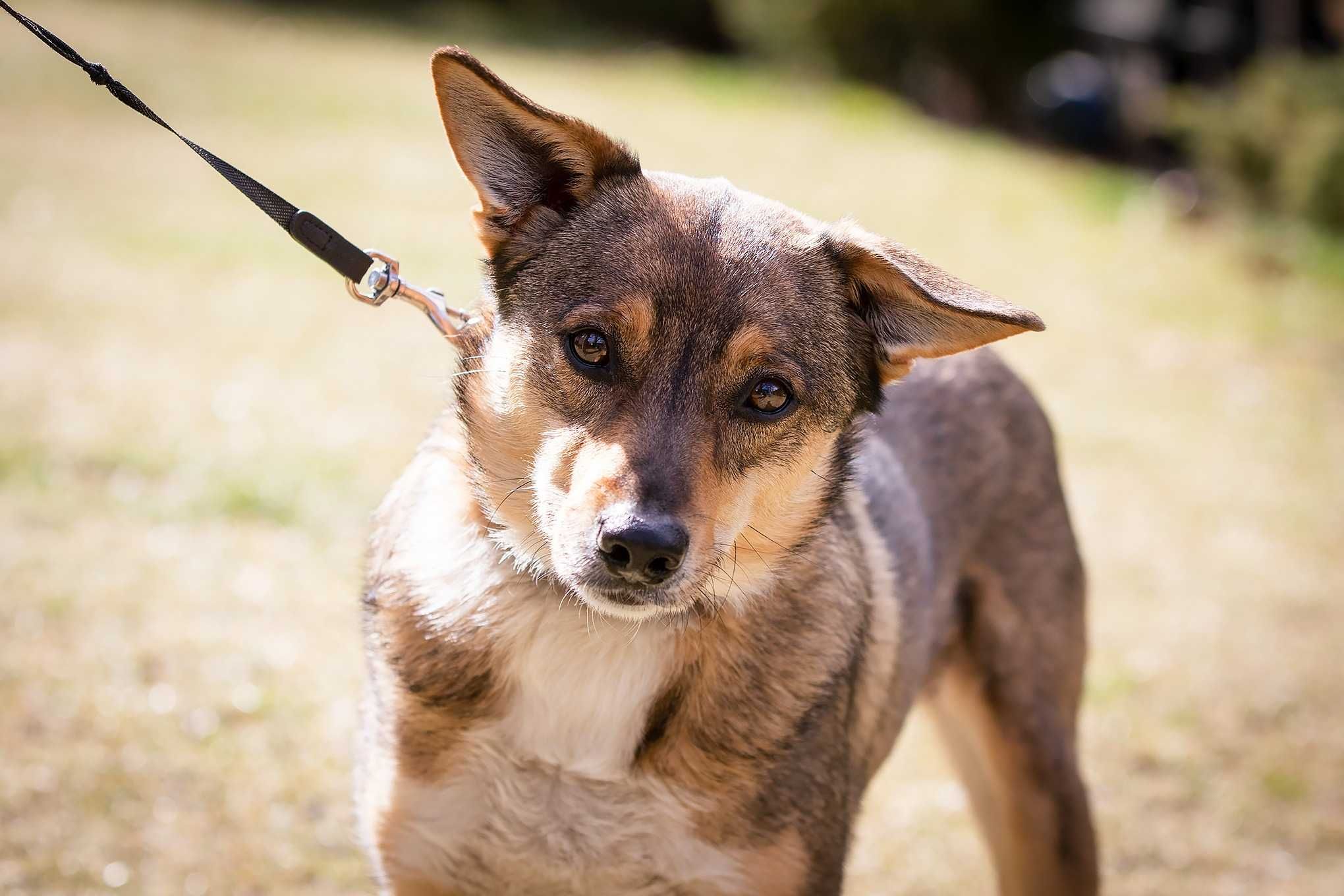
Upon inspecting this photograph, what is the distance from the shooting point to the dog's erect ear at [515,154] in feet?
9.79

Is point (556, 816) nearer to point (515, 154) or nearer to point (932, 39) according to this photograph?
point (515, 154)

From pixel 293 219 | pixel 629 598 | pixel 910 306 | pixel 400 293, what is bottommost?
pixel 629 598

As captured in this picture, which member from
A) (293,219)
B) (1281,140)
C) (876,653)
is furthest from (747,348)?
(1281,140)

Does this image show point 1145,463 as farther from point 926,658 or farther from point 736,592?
point 736,592

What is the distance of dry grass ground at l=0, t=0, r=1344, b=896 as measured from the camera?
15.4ft

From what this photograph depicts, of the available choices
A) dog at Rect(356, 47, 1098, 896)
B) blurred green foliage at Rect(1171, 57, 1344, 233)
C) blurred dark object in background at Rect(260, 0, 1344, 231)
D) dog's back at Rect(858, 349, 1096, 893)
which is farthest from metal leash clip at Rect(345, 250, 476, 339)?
blurred dark object in background at Rect(260, 0, 1344, 231)

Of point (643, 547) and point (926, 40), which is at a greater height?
point (643, 547)

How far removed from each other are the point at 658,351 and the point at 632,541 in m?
0.50

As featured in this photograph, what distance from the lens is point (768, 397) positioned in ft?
10.1

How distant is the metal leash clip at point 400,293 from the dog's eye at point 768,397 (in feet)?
2.90

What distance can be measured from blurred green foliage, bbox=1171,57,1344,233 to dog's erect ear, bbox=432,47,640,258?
10802 millimetres

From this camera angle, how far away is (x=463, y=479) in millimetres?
3246

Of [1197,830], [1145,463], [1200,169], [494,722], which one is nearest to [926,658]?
[494,722]

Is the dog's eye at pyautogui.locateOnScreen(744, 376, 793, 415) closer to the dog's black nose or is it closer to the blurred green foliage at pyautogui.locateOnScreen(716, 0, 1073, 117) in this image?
the dog's black nose
